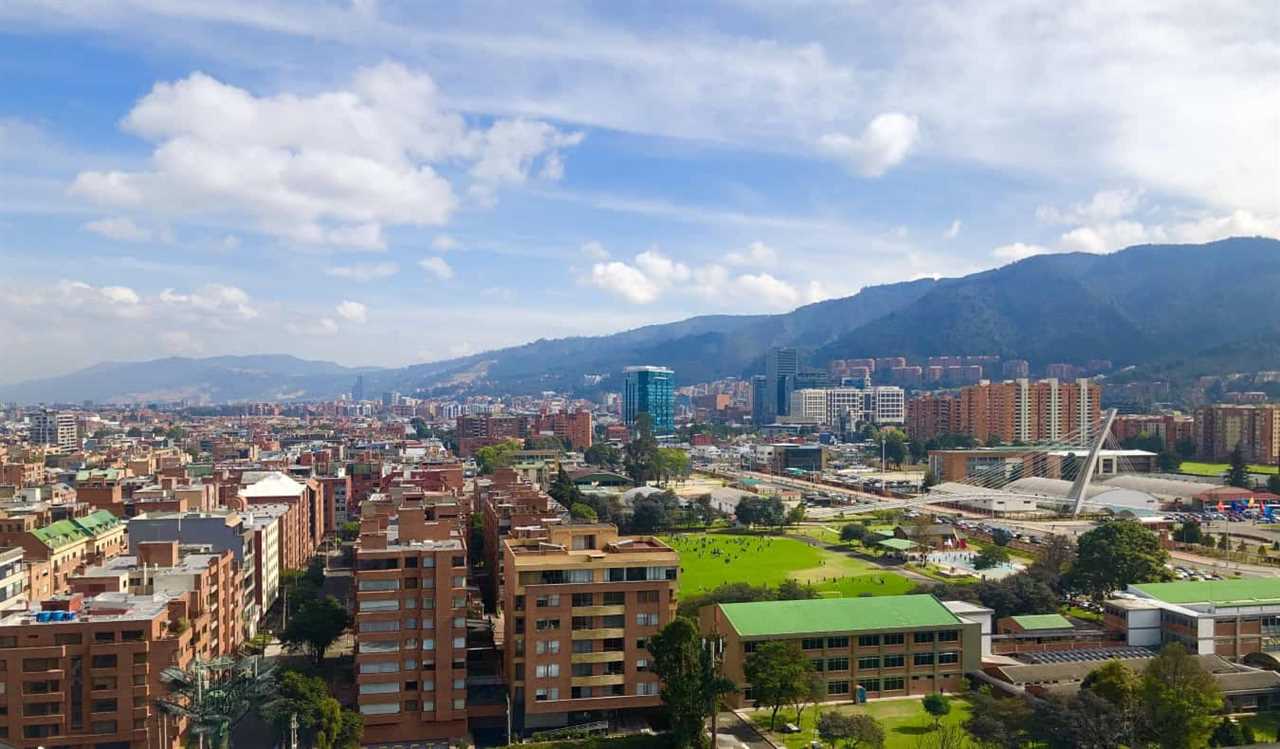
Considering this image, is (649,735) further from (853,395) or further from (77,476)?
(853,395)

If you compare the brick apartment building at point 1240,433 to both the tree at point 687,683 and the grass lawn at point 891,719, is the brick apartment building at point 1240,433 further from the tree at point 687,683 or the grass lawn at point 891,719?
the tree at point 687,683

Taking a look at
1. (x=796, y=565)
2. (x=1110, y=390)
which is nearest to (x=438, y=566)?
(x=796, y=565)

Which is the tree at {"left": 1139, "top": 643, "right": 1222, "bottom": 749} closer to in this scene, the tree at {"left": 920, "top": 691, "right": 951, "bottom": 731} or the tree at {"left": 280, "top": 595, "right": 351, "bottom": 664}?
the tree at {"left": 920, "top": 691, "right": 951, "bottom": 731}

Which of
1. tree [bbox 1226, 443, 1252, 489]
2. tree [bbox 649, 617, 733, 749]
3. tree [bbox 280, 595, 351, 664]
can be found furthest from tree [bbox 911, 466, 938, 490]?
tree [bbox 649, 617, 733, 749]

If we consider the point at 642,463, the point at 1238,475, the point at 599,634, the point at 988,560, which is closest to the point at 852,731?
the point at 599,634

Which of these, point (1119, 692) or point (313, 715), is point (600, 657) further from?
point (1119, 692)
